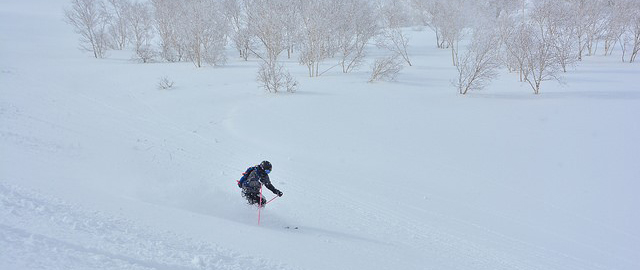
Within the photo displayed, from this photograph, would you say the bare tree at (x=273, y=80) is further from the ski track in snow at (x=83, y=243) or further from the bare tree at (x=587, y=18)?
the bare tree at (x=587, y=18)

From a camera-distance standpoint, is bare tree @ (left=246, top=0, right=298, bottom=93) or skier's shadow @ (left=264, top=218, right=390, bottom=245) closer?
skier's shadow @ (left=264, top=218, right=390, bottom=245)

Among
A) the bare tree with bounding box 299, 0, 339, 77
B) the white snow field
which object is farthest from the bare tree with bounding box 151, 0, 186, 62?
the white snow field

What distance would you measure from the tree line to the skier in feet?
42.6

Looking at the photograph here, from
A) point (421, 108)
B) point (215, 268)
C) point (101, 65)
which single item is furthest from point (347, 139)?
point (101, 65)

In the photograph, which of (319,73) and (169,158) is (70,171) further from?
(319,73)

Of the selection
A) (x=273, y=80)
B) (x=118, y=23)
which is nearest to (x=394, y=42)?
(x=273, y=80)

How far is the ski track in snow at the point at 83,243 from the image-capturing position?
335cm

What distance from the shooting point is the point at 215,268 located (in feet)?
13.4

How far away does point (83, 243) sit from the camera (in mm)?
3820

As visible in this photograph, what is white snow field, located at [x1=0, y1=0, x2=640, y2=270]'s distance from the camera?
4691 millimetres

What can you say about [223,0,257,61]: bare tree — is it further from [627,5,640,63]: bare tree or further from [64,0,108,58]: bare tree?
[627,5,640,63]: bare tree

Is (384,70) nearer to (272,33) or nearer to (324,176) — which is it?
(272,33)

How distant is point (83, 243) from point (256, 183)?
3.00 meters

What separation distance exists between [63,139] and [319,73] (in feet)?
58.7
